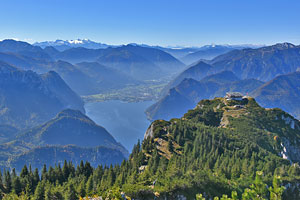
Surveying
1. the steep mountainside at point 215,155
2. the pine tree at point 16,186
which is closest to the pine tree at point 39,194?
the steep mountainside at point 215,155

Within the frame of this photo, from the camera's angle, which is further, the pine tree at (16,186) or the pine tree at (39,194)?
the pine tree at (16,186)

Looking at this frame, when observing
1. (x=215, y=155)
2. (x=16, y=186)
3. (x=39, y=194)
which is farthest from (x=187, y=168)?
(x=16, y=186)

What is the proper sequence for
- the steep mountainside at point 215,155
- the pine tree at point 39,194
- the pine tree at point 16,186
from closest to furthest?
1. the steep mountainside at point 215,155
2. the pine tree at point 39,194
3. the pine tree at point 16,186

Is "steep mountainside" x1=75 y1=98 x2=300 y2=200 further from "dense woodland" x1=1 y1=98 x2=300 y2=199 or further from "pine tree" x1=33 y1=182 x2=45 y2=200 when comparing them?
"pine tree" x1=33 y1=182 x2=45 y2=200

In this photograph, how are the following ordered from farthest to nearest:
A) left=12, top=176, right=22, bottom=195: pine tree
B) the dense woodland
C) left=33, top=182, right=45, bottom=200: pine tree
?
left=12, top=176, right=22, bottom=195: pine tree → left=33, top=182, right=45, bottom=200: pine tree → the dense woodland

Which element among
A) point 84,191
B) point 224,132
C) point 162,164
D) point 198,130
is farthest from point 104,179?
point 224,132

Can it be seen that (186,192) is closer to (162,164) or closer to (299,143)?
(162,164)

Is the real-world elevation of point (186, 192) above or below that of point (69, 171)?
above

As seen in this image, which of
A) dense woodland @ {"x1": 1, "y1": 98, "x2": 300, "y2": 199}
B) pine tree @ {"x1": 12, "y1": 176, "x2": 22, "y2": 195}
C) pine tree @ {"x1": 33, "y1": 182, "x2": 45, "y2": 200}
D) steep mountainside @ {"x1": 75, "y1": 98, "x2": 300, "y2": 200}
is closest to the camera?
dense woodland @ {"x1": 1, "y1": 98, "x2": 300, "y2": 199}

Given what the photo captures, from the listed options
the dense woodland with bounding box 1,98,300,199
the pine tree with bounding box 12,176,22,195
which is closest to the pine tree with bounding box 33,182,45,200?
the dense woodland with bounding box 1,98,300,199

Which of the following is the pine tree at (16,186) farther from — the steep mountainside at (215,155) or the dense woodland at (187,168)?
the steep mountainside at (215,155)

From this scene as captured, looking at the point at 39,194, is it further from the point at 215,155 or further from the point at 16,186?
the point at 215,155
